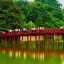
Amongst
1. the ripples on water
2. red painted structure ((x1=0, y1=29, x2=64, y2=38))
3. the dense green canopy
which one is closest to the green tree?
the dense green canopy

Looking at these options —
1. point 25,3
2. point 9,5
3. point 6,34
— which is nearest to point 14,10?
point 9,5

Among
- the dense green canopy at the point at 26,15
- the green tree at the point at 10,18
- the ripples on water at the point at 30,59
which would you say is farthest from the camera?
the dense green canopy at the point at 26,15

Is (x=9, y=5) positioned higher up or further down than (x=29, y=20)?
higher up

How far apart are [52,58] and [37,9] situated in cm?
5193

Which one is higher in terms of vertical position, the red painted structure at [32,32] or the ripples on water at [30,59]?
the ripples on water at [30,59]

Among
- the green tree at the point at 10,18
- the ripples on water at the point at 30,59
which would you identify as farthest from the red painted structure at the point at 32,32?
the ripples on water at the point at 30,59

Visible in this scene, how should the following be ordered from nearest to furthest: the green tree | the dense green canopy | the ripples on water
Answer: the ripples on water < the green tree < the dense green canopy

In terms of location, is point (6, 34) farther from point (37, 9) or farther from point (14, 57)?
point (37, 9)

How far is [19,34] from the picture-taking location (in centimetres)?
6850

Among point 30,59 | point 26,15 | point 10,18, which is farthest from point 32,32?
point 26,15

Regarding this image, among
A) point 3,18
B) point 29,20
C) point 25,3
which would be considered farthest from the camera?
point 25,3

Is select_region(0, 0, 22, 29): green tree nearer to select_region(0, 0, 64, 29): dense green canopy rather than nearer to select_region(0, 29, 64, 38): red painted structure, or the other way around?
select_region(0, 0, 64, 29): dense green canopy

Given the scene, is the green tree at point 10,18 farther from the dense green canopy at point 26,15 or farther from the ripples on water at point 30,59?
the ripples on water at point 30,59

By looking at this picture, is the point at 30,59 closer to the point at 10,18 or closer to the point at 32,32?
the point at 32,32
